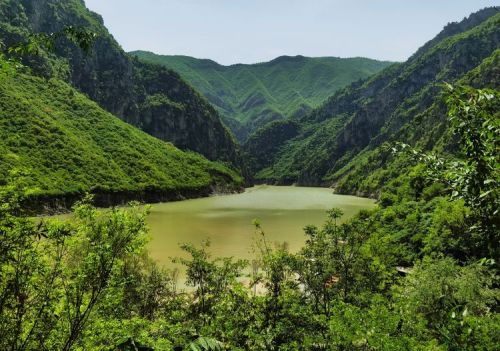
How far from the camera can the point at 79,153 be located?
417 ft

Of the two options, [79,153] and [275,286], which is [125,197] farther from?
[275,286]

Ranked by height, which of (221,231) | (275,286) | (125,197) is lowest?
(221,231)

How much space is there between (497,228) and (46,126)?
13819 centimetres

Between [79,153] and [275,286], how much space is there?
120181mm

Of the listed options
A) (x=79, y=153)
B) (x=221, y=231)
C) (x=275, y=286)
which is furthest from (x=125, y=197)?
(x=275, y=286)

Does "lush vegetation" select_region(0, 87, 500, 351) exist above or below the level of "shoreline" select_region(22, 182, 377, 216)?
above

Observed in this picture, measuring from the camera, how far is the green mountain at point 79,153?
105000mm

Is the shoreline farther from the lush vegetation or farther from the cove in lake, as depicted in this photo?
the lush vegetation

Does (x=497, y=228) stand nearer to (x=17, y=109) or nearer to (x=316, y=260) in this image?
(x=316, y=260)

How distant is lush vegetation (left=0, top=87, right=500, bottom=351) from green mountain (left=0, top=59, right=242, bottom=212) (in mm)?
73250

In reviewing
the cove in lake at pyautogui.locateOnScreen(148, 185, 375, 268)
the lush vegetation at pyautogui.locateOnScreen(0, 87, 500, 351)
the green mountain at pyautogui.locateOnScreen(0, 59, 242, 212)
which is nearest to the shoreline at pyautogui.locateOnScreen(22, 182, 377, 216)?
the green mountain at pyautogui.locateOnScreen(0, 59, 242, 212)

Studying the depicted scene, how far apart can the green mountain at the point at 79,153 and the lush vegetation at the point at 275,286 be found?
73250mm

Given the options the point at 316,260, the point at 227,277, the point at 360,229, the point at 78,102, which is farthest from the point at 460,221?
the point at 78,102

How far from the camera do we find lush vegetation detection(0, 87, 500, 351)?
6.50 metres
